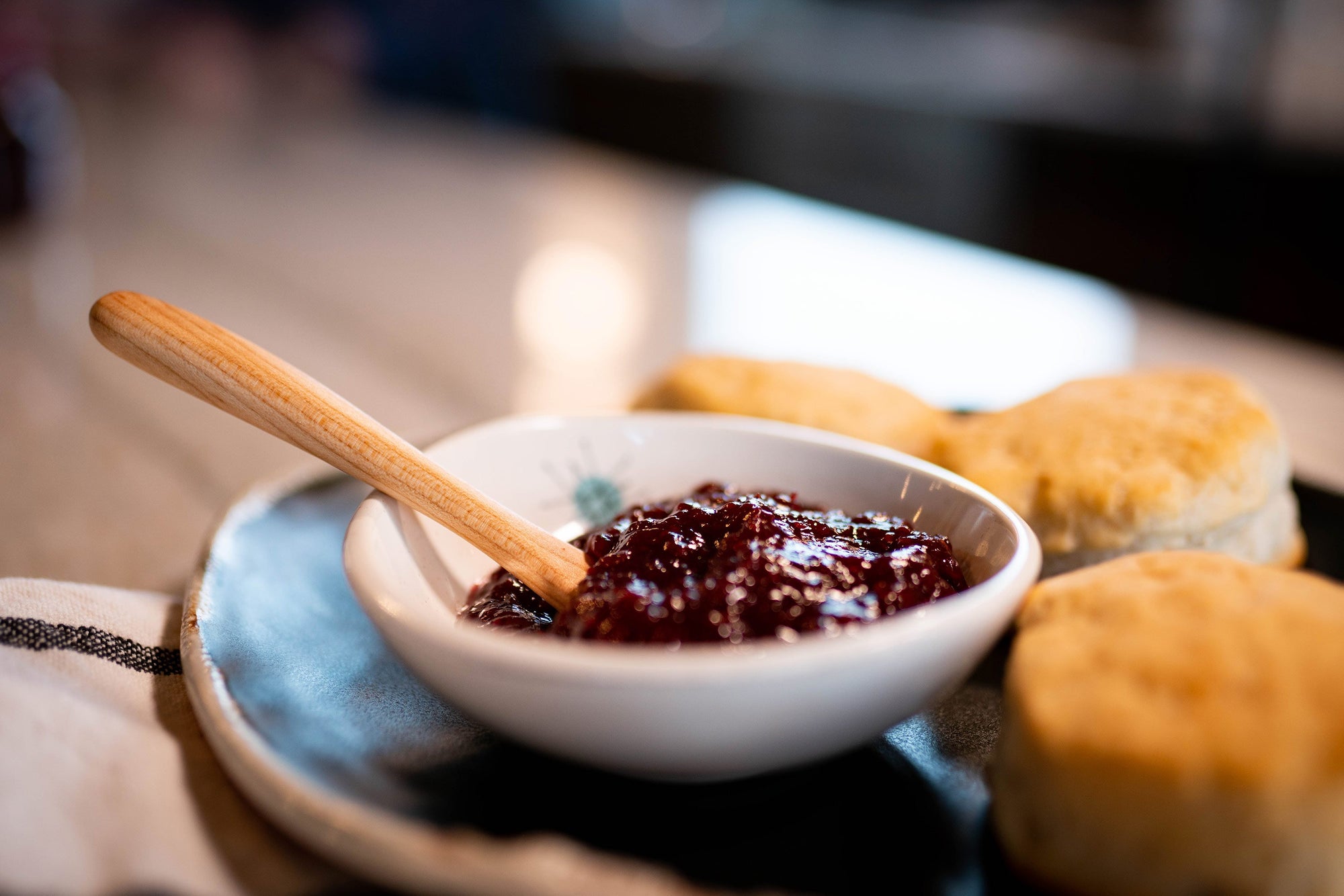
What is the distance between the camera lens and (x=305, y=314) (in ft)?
9.60

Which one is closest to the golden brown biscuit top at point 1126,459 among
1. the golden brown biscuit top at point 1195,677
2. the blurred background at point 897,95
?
the golden brown biscuit top at point 1195,677

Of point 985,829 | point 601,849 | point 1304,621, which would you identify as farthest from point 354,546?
point 1304,621

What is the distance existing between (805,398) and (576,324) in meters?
1.53

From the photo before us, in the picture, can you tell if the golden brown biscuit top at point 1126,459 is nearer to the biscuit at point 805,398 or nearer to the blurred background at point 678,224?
the biscuit at point 805,398

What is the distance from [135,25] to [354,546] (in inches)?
394

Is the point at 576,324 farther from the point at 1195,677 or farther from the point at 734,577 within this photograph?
the point at 1195,677

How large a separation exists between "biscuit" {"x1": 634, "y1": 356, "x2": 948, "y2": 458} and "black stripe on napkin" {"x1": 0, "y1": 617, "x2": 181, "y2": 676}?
85 centimetres

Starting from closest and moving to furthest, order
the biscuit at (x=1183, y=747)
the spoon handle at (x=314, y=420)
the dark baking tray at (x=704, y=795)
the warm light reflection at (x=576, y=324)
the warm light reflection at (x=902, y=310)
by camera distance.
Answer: the biscuit at (x=1183, y=747) < the dark baking tray at (x=704, y=795) < the spoon handle at (x=314, y=420) < the warm light reflection at (x=576, y=324) < the warm light reflection at (x=902, y=310)

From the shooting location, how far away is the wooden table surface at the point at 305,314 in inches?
70.4

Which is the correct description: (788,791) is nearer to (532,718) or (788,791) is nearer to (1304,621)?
(532,718)

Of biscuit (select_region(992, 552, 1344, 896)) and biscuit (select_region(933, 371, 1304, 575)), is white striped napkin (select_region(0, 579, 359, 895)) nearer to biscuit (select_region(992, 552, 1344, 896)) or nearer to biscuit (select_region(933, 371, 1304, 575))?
biscuit (select_region(992, 552, 1344, 896))

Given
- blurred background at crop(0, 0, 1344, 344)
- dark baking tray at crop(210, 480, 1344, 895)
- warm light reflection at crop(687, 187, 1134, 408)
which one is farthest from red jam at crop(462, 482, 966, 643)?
blurred background at crop(0, 0, 1344, 344)

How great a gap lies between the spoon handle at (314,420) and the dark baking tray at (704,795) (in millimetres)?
187

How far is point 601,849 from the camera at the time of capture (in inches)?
33.4
